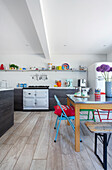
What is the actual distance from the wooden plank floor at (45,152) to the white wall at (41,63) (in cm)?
322

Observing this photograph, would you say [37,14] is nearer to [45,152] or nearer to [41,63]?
[45,152]

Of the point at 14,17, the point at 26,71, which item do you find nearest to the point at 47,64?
the point at 26,71

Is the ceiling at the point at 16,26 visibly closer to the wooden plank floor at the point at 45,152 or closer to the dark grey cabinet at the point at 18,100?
the dark grey cabinet at the point at 18,100

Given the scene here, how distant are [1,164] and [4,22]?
283 centimetres

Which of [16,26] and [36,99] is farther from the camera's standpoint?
[36,99]

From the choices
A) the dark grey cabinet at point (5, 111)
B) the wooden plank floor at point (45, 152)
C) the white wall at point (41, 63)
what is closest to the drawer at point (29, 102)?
the white wall at point (41, 63)

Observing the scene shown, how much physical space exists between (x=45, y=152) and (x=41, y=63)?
168 inches

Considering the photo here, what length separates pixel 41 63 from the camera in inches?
214

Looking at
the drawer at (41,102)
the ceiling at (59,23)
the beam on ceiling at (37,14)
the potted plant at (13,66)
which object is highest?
the ceiling at (59,23)

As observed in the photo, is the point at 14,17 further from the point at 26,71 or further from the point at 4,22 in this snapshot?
the point at 26,71

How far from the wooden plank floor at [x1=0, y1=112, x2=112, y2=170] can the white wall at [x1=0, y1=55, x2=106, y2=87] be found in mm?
3224

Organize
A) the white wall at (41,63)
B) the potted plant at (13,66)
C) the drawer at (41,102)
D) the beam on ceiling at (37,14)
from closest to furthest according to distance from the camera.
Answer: the beam on ceiling at (37,14) → the drawer at (41,102) → the potted plant at (13,66) → the white wall at (41,63)

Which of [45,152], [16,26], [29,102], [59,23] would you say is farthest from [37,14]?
[29,102]

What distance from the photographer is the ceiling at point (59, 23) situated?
216 centimetres
